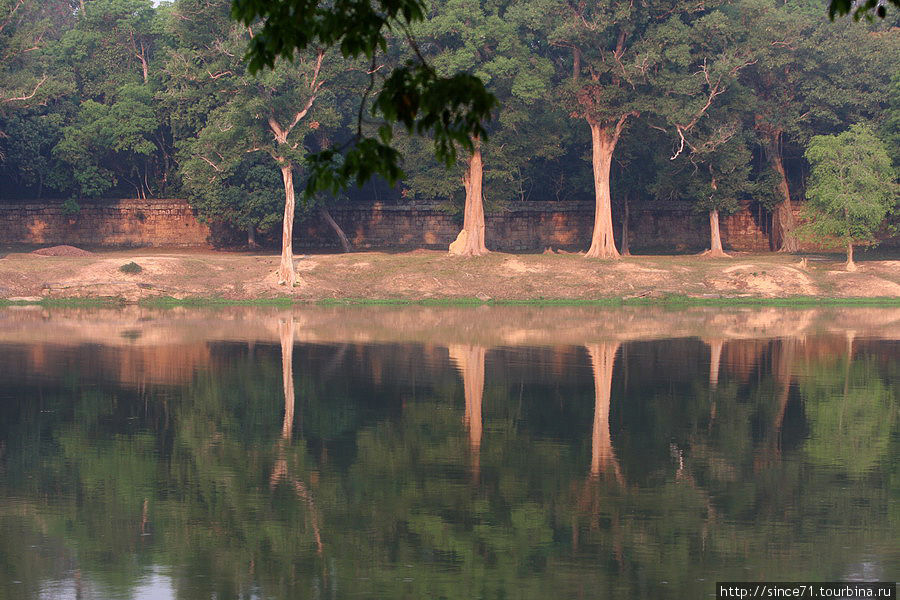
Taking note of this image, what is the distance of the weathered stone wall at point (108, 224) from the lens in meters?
61.0

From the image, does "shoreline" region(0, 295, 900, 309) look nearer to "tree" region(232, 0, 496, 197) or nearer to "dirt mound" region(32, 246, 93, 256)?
"dirt mound" region(32, 246, 93, 256)

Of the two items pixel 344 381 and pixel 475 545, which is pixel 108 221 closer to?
pixel 344 381

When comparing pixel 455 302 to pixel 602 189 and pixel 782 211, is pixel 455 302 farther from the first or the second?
pixel 782 211

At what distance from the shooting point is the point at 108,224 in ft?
201

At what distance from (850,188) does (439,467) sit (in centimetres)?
3919

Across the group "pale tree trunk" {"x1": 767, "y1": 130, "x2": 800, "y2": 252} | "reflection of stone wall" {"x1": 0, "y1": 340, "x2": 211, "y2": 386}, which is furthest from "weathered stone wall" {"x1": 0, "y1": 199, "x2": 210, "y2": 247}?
"reflection of stone wall" {"x1": 0, "y1": 340, "x2": 211, "y2": 386}

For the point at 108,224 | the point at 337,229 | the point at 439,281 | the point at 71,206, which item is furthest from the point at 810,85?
the point at 71,206

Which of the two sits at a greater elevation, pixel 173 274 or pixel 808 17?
pixel 808 17

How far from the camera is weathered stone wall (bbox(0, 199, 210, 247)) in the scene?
61.0 m

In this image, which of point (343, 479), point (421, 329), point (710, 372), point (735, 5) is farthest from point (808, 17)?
point (343, 479)

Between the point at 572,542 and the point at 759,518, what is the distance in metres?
2.63

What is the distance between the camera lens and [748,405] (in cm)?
2333

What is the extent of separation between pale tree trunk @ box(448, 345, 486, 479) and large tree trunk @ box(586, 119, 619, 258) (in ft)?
74.6

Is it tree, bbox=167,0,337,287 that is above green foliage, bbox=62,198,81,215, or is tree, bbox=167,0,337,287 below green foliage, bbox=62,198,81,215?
above
